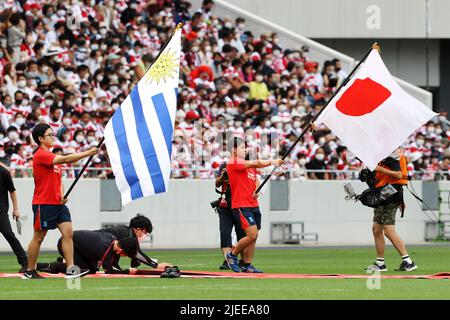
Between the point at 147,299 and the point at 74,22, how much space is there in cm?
2007

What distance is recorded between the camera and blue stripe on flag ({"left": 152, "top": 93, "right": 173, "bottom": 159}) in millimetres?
19219

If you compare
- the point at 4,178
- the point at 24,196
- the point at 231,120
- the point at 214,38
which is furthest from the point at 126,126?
the point at 214,38

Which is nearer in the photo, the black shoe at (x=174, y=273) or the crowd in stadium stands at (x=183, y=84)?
the black shoe at (x=174, y=273)

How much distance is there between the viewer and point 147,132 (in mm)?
19297

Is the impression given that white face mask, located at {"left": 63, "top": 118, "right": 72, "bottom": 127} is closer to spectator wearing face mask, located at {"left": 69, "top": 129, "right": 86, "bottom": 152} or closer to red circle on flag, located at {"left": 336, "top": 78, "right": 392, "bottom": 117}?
spectator wearing face mask, located at {"left": 69, "top": 129, "right": 86, "bottom": 152}

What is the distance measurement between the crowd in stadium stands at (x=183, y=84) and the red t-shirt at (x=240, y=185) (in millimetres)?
8353

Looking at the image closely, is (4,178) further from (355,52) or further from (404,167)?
(355,52)

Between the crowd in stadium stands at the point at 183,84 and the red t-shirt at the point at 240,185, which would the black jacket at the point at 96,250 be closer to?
the red t-shirt at the point at 240,185

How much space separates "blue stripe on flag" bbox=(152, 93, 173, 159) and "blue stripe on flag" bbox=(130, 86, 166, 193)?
0.20 m

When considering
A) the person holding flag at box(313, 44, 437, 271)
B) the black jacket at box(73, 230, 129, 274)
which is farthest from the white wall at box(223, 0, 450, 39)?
the black jacket at box(73, 230, 129, 274)

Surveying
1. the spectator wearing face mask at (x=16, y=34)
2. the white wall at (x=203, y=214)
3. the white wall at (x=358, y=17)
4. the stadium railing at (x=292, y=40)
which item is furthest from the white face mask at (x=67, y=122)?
the white wall at (x=358, y=17)

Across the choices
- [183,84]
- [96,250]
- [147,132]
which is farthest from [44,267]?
[183,84]

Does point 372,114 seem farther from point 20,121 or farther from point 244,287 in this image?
point 20,121

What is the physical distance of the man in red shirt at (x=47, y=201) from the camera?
18031 millimetres
